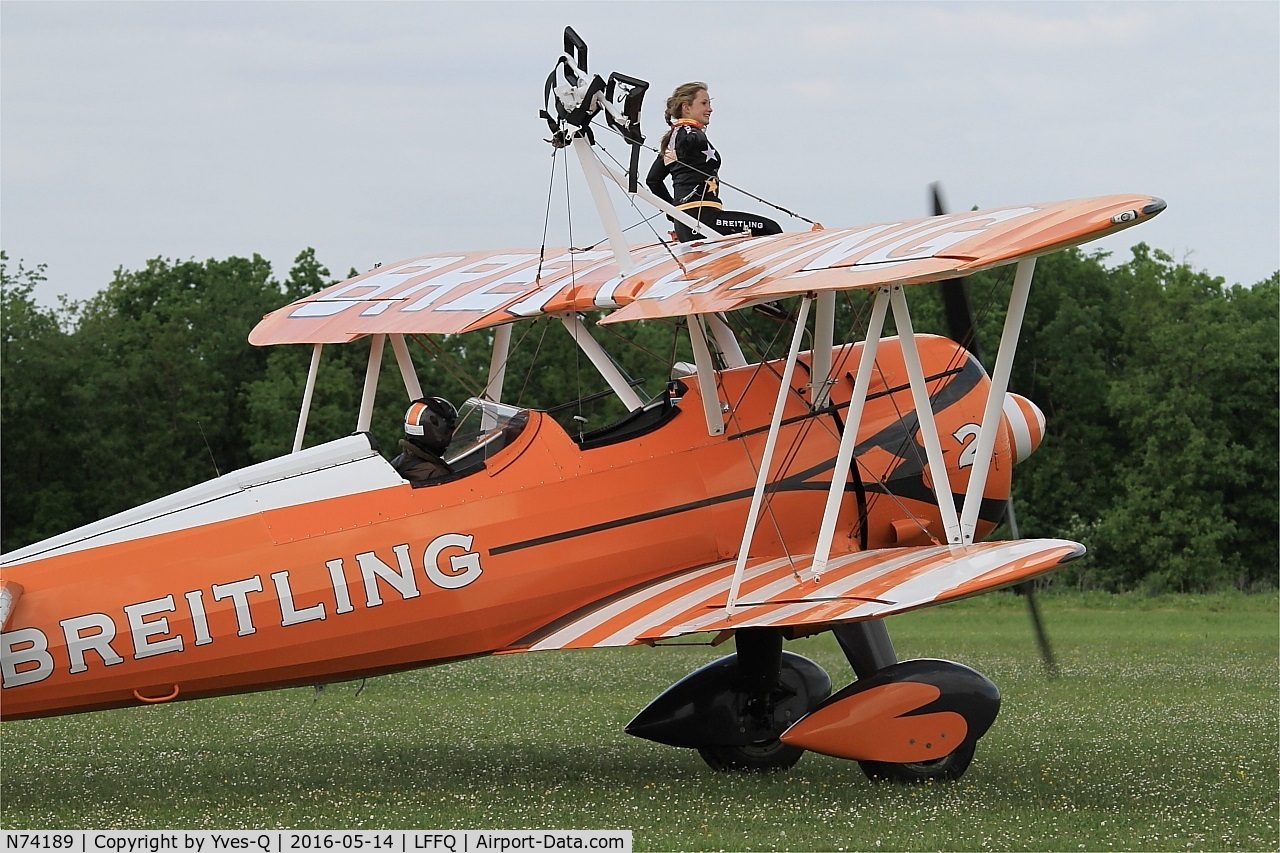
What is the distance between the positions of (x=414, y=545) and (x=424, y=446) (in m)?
0.58

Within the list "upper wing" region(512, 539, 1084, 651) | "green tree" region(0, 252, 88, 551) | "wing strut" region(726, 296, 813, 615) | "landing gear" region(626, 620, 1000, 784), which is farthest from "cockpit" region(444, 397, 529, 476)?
"green tree" region(0, 252, 88, 551)

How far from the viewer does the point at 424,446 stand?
8234 mm

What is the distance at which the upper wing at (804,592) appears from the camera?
7.45 meters

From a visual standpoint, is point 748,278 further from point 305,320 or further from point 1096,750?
point 1096,750

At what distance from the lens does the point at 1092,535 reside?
1447 inches

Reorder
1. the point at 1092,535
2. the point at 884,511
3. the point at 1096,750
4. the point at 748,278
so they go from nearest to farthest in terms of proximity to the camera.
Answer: the point at 748,278 < the point at 884,511 < the point at 1096,750 < the point at 1092,535

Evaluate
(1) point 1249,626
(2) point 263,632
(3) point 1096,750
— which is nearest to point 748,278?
(2) point 263,632

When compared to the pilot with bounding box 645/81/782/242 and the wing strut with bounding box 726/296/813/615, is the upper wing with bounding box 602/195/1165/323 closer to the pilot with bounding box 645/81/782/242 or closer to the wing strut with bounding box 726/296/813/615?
the wing strut with bounding box 726/296/813/615

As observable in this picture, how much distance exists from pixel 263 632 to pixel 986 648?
12644 mm

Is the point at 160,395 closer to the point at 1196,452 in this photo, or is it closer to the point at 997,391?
the point at 1196,452

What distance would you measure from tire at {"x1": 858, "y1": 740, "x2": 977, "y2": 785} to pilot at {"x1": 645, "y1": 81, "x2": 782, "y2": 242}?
11.4 feet

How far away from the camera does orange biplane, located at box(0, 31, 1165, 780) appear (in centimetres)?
759

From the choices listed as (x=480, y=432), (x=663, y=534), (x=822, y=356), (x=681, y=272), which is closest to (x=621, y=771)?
(x=663, y=534)

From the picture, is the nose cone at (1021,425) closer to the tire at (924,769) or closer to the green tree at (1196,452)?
the tire at (924,769)
